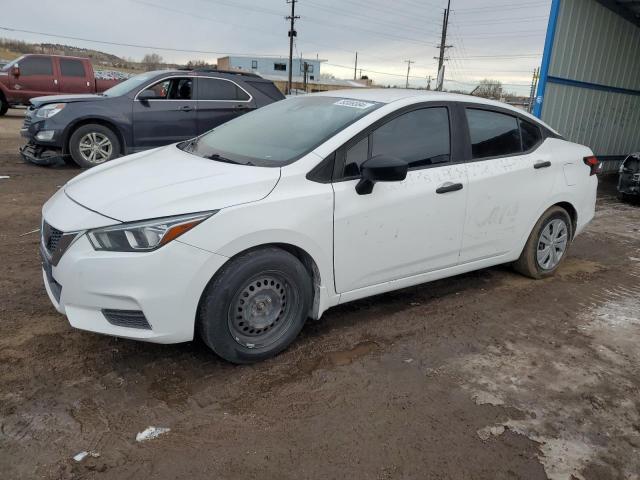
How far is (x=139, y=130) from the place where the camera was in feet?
28.2

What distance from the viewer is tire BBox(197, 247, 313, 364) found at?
9.52 ft

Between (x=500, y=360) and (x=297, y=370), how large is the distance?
1.36 m

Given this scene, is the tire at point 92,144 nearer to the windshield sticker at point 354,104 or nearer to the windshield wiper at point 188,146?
the windshield wiper at point 188,146

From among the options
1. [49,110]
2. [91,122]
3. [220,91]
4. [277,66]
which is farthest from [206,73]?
[277,66]

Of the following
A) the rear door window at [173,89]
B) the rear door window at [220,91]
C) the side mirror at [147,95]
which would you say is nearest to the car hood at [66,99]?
the side mirror at [147,95]

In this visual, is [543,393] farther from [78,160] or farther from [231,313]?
[78,160]

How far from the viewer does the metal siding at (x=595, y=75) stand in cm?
1020

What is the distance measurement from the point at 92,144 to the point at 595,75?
1052 centimetres

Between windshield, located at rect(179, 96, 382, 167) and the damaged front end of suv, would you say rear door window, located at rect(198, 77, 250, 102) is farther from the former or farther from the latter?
the damaged front end of suv

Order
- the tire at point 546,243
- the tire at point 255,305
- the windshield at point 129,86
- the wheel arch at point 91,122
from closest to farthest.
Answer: the tire at point 255,305
the tire at point 546,243
the wheel arch at point 91,122
the windshield at point 129,86

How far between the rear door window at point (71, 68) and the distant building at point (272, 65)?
56.4 metres

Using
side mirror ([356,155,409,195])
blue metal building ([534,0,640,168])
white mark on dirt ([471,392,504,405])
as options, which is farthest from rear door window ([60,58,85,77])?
white mark on dirt ([471,392,504,405])

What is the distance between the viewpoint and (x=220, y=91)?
9.12 meters

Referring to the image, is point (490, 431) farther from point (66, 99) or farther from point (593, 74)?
point (593, 74)
